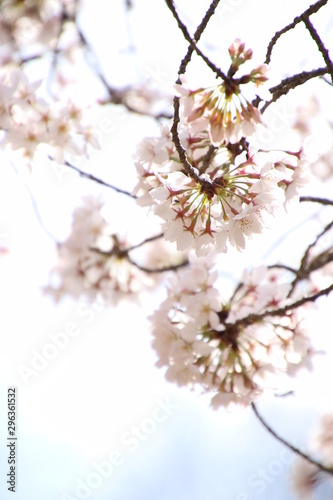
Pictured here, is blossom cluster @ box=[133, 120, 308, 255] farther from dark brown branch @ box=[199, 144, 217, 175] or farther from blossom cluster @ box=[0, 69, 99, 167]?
blossom cluster @ box=[0, 69, 99, 167]

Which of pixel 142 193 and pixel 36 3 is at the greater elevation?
pixel 36 3

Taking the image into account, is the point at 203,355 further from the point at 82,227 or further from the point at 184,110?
the point at 82,227

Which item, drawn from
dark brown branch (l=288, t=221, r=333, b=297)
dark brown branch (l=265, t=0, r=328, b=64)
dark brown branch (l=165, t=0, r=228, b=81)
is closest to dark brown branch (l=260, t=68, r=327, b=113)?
dark brown branch (l=265, t=0, r=328, b=64)

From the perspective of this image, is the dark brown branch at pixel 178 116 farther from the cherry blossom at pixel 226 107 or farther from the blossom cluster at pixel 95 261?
the blossom cluster at pixel 95 261

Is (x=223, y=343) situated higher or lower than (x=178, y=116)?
lower

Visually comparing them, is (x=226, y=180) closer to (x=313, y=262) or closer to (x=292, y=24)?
(x=292, y=24)

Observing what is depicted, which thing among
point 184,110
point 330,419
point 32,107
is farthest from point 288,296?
point 330,419

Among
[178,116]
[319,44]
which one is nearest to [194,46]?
[178,116]
